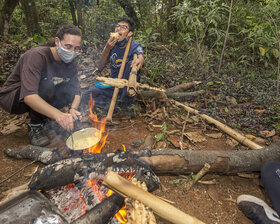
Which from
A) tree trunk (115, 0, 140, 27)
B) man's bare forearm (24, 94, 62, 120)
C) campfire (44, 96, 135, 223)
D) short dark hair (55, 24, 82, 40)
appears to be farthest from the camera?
tree trunk (115, 0, 140, 27)

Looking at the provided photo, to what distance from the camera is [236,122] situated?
3494 millimetres

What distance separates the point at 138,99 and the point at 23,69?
2022 mm

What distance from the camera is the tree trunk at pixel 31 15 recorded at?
608 cm

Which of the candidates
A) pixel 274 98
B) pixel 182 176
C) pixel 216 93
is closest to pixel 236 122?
pixel 216 93

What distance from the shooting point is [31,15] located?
624 centimetres

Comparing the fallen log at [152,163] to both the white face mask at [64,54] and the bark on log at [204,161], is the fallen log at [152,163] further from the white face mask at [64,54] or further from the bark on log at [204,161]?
the white face mask at [64,54]

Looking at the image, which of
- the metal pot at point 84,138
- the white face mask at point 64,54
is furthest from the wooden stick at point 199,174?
the white face mask at point 64,54

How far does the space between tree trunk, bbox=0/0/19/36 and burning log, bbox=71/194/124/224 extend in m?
7.40

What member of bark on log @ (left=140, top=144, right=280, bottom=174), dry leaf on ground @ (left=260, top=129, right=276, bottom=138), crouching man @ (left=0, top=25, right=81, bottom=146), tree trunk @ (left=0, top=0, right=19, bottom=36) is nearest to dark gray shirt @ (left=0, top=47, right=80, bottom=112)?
crouching man @ (left=0, top=25, right=81, bottom=146)

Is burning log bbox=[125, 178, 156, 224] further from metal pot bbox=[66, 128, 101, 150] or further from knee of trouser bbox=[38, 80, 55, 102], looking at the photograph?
knee of trouser bbox=[38, 80, 55, 102]

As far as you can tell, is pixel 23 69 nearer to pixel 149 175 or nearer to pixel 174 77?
pixel 149 175

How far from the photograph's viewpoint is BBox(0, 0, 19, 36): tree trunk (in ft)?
20.4

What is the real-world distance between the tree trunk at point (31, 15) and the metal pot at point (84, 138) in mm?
5691

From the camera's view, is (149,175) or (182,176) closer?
(149,175)
